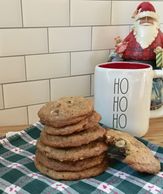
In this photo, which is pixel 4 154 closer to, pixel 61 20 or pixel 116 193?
pixel 116 193

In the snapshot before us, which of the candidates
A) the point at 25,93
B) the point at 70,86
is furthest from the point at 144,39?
the point at 25,93

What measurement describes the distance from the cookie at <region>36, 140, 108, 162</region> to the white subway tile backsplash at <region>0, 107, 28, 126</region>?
1.01ft

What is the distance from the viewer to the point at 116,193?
406 millimetres

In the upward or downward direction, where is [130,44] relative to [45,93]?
upward

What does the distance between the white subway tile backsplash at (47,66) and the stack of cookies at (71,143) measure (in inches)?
11.4

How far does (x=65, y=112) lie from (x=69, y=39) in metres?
0.37

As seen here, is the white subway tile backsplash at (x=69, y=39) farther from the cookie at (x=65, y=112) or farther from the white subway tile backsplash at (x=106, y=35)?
the cookie at (x=65, y=112)

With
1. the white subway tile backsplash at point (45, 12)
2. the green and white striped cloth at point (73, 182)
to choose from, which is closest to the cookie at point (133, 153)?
the green and white striped cloth at point (73, 182)

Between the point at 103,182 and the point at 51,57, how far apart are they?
1.34ft

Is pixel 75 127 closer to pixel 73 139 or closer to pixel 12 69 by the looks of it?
pixel 73 139

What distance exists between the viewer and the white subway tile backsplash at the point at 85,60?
2.56 ft

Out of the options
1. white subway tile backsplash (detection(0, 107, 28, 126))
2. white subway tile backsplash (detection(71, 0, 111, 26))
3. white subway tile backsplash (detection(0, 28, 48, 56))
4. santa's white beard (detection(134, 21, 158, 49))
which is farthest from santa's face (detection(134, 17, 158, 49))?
white subway tile backsplash (detection(0, 107, 28, 126))

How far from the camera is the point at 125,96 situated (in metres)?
0.58

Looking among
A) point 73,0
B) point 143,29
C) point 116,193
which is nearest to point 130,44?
point 143,29
